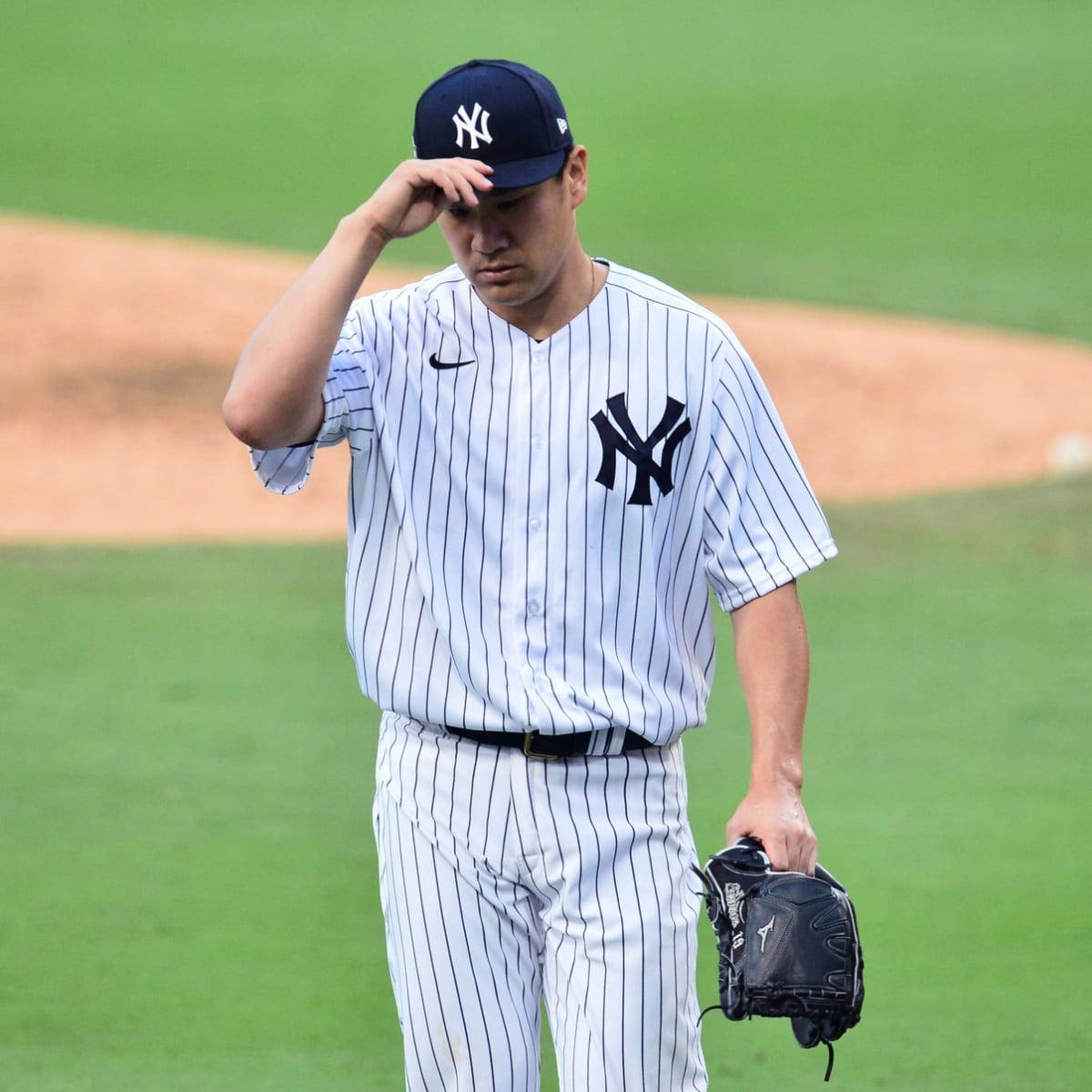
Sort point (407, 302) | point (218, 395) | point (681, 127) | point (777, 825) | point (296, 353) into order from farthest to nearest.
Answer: point (681, 127) < point (218, 395) < point (407, 302) < point (777, 825) < point (296, 353)

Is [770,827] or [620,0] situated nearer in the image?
[770,827]

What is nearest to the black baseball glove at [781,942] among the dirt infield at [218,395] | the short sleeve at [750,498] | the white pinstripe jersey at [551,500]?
the white pinstripe jersey at [551,500]

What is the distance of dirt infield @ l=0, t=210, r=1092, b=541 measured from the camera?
27.3ft

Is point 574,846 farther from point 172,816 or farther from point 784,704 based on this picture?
point 172,816

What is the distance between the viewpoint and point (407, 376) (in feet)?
7.50

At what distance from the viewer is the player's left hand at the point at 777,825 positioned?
2.23 m

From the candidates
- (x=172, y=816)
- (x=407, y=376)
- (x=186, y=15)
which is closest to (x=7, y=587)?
(x=172, y=816)

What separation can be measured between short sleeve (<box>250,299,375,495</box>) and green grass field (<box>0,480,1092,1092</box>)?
1676mm

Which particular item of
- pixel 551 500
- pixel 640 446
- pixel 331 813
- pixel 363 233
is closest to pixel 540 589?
pixel 551 500

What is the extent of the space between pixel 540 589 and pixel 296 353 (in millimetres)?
405

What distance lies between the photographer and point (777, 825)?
2230 millimetres

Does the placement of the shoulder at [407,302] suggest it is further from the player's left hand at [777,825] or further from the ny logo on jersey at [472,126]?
the player's left hand at [777,825]

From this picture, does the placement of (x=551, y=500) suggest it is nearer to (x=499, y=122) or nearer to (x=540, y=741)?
(x=540, y=741)

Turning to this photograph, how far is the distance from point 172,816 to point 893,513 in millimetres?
3967
